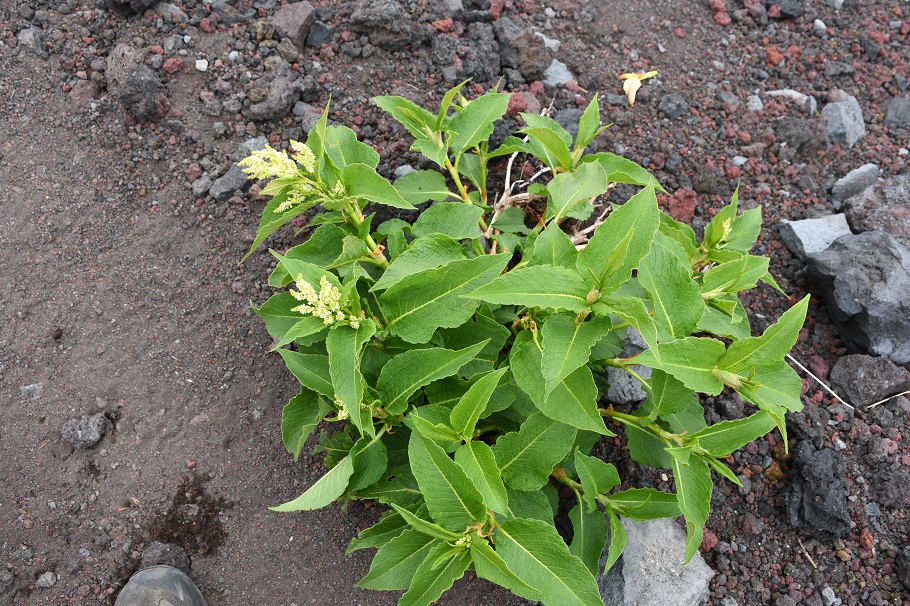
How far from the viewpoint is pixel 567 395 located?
2156 mm

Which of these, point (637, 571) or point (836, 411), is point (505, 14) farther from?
point (637, 571)

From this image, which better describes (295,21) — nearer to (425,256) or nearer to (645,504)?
(425,256)

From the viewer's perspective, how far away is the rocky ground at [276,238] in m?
2.88

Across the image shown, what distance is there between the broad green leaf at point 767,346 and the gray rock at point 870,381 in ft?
4.74

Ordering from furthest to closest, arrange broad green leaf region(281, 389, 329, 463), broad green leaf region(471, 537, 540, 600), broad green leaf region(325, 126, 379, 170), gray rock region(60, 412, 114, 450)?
gray rock region(60, 412, 114, 450), broad green leaf region(325, 126, 379, 170), broad green leaf region(281, 389, 329, 463), broad green leaf region(471, 537, 540, 600)

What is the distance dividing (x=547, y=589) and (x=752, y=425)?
91 centimetres

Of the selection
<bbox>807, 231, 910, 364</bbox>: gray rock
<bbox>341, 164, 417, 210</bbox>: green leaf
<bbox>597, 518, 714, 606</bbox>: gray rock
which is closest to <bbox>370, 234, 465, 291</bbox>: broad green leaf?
<bbox>341, 164, 417, 210</bbox>: green leaf

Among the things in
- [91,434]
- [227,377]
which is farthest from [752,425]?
[91,434]

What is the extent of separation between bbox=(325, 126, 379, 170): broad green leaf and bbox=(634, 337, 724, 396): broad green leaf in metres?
1.47

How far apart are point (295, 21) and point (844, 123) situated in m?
3.49

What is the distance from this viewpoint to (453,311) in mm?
2240

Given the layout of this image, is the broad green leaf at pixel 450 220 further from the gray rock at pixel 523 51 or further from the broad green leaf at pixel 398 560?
the gray rock at pixel 523 51

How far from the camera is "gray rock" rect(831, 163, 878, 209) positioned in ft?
12.4

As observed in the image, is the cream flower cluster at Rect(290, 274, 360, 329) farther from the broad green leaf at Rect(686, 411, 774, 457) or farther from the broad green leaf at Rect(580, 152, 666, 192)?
the broad green leaf at Rect(580, 152, 666, 192)
